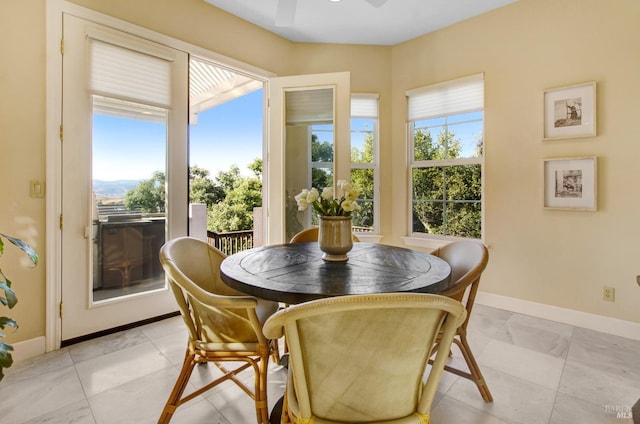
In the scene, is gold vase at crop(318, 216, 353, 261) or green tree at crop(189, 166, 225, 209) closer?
gold vase at crop(318, 216, 353, 261)

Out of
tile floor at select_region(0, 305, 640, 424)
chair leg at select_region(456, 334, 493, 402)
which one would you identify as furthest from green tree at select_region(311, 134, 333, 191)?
chair leg at select_region(456, 334, 493, 402)

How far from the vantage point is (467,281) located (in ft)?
5.30

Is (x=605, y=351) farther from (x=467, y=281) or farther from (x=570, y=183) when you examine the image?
(x=467, y=281)

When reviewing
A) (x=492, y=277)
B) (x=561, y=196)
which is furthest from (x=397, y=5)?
(x=492, y=277)

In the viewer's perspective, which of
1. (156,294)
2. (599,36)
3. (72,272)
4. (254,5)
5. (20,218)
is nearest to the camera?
(20,218)

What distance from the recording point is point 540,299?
3.03 metres

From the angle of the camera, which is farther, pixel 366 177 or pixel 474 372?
pixel 366 177

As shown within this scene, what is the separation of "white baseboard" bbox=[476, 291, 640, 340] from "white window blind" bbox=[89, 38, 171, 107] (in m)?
3.75

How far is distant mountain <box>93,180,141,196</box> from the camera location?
255cm

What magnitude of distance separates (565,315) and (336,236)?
2.56 m

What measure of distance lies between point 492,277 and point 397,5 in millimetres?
2935

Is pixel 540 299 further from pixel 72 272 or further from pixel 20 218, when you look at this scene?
pixel 20 218

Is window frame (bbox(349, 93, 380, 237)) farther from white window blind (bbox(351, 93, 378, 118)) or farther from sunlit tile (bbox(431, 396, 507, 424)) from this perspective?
sunlit tile (bbox(431, 396, 507, 424))

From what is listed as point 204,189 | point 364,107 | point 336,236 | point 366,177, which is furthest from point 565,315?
point 204,189
